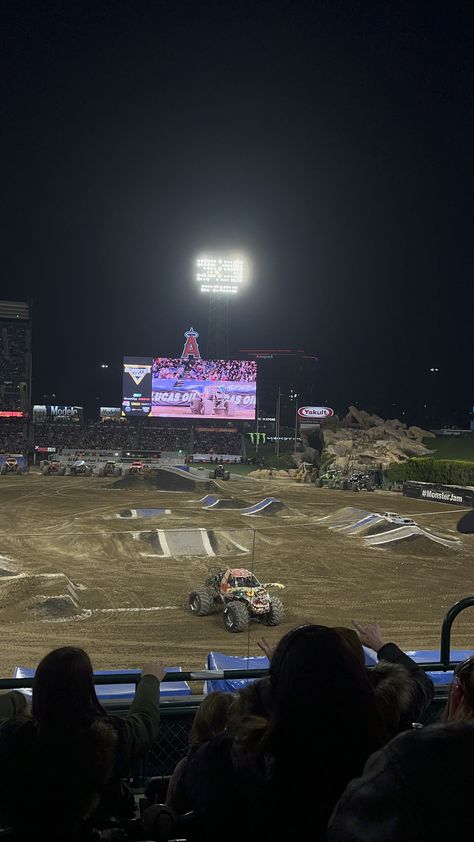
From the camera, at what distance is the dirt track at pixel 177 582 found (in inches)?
435

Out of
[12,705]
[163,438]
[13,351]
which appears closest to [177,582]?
[12,705]

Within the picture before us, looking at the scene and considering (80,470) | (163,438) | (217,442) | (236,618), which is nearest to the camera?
(236,618)

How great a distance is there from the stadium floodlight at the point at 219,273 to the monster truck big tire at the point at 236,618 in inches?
2223

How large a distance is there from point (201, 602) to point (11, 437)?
2258 inches

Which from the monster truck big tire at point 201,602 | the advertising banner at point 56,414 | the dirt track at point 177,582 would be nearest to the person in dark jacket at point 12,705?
the dirt track at point 177,582

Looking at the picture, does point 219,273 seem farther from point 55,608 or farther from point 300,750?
point 300,750

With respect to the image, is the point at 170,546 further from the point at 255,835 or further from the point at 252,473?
the point at 252,473

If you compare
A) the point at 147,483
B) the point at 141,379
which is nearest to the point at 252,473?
the point at 147,483

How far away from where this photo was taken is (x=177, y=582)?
1502 cm

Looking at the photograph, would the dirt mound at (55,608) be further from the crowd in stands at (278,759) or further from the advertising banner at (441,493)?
the advertising banner at (441,493)

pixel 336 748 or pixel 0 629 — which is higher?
pixel 336 748

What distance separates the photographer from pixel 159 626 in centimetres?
1176

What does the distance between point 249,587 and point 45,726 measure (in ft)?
35.1

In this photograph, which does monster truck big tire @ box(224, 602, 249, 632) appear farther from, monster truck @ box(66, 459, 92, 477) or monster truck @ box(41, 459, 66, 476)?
monster truck @ box(41, 459, 66, 476)
